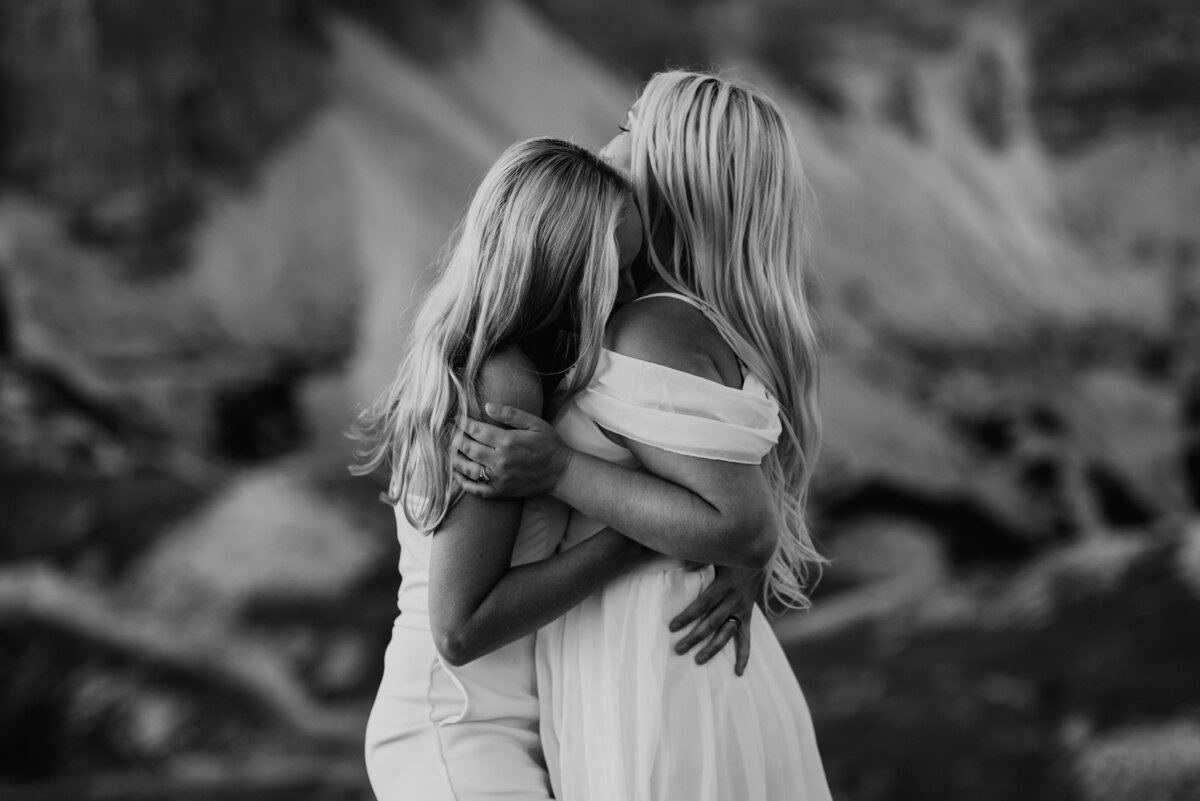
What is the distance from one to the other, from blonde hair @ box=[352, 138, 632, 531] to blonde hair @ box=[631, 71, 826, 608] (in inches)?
5.0

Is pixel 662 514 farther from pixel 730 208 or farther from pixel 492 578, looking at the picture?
pixel 730 208

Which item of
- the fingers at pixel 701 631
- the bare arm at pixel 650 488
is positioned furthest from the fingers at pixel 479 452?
the fingers at pixel 701 631

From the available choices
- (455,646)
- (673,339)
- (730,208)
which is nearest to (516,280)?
(673,339)

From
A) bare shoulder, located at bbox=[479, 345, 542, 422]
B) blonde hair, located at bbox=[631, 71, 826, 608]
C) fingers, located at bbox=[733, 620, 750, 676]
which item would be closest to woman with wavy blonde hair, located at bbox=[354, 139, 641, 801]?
bare shoulder, located at bbox=[479, 345, 542, 422]

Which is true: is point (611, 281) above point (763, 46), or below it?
below

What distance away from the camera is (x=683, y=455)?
1.65 meters

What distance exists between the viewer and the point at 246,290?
17.0ft

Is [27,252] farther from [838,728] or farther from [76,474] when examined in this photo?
[838,728]

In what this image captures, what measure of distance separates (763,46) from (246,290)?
2.79 meters

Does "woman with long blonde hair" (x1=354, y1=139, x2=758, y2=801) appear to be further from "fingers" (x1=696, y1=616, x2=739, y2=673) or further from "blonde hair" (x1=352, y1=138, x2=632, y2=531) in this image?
"fingers" (x1=696, y1=616, x2=739, y2=673)

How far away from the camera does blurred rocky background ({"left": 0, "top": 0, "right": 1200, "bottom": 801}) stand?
15.9 feet

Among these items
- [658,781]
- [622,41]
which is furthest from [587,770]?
[622,41]

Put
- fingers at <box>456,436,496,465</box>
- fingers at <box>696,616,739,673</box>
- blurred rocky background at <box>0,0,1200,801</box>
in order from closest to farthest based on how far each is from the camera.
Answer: fingers at <box>456,436,496,465</box> < fingers at <box>696,616,739,673</box> < blurred rocky background at <box>0,0,1200,801</box>

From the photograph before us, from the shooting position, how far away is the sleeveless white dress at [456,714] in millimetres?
1716
